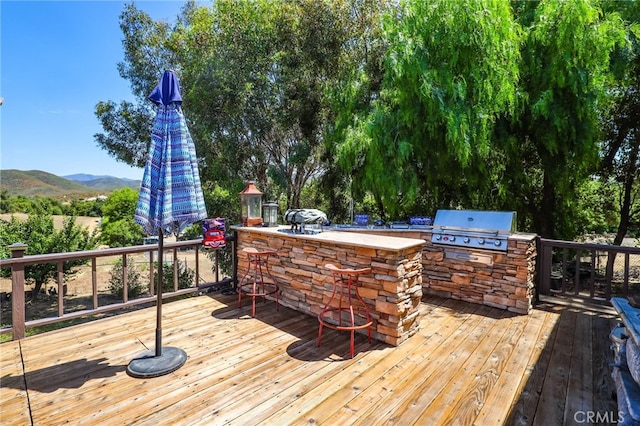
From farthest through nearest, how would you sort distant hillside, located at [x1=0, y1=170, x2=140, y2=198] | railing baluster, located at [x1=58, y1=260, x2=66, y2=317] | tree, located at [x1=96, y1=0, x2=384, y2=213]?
1. distant hillside, located at [x1=0, y1=170, x2=140, y2=198]
2. tree, located at [x1=96, y1=0, x2=384, y2=213]
3. railing baluster, located at [x1=58, y1=260, x2=66, y2=317]

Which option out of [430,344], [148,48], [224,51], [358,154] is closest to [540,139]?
[358,154]

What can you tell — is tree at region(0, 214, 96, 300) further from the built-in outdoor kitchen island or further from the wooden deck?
the built-in outdoor kitchen island

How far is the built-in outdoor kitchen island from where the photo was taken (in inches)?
121

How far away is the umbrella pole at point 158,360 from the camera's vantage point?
8.32 feet

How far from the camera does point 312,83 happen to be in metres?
7.01

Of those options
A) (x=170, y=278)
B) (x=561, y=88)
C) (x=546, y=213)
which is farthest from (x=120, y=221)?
(x=561, y=88)

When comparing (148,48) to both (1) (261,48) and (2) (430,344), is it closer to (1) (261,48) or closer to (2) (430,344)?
(1) (261,48)

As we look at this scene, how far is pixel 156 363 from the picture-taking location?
2.65 meters

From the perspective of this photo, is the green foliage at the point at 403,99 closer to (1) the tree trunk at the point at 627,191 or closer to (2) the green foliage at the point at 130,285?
(1) the tree trunk at the point at 627,191

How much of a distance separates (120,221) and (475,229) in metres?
17.9

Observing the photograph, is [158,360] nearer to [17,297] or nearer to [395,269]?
[17,297]

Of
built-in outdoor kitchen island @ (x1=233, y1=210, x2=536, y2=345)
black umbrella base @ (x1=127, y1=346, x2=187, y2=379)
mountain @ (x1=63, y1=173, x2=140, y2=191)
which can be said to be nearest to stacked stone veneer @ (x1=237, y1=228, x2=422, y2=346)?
built-in outdoor kitchen island @ (x1=233, y1=210, x2=536, y2=345)

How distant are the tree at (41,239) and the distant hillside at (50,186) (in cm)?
236

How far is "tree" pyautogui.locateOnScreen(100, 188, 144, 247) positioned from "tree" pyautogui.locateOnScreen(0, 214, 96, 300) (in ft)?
9.39
